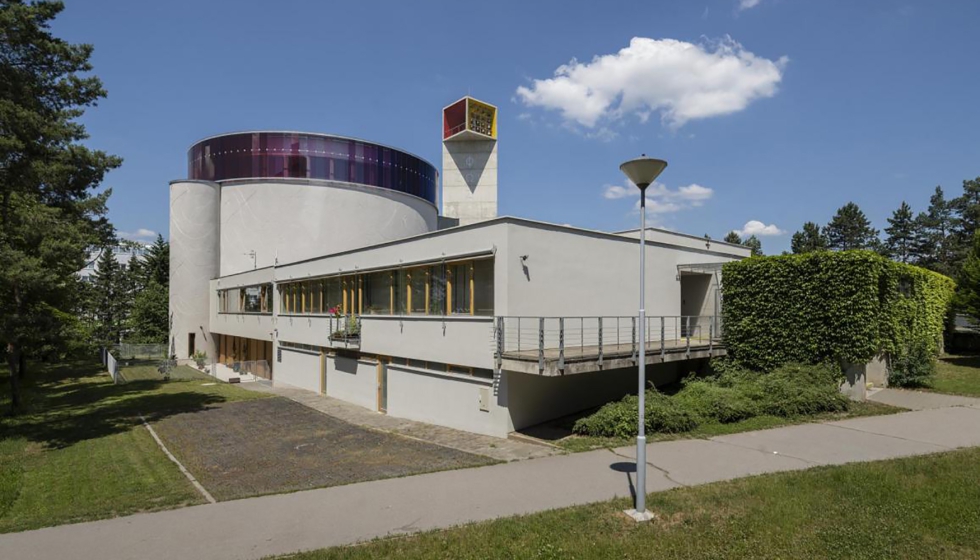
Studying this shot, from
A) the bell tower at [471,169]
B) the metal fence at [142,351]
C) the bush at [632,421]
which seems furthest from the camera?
the metal fence at [142,351]

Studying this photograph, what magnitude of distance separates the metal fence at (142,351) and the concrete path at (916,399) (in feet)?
147

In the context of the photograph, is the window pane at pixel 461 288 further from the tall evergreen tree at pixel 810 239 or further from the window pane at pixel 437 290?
the tall evergreen tree at pixel 810 239

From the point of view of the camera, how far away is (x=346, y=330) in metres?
19.5

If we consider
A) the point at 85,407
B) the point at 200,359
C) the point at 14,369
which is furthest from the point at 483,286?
the point at 200,359

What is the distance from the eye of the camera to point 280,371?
26.2 m

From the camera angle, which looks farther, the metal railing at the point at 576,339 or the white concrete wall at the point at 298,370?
the white concrete wall at the point at 298,370

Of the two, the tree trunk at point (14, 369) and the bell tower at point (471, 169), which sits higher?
the bell tower at point (471, 169)

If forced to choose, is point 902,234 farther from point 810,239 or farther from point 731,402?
point 731,402

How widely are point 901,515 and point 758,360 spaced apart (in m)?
10.5

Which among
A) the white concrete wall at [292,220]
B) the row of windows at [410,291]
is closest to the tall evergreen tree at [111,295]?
the white concrete wall at [292,220]

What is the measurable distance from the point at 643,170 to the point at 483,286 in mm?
6851

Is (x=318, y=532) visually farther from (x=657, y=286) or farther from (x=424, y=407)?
(x=657, y=286)

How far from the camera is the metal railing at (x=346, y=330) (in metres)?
19.2

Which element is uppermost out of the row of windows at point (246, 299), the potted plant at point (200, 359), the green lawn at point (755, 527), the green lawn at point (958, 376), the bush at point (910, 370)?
the row of windows at point (246, 299)
